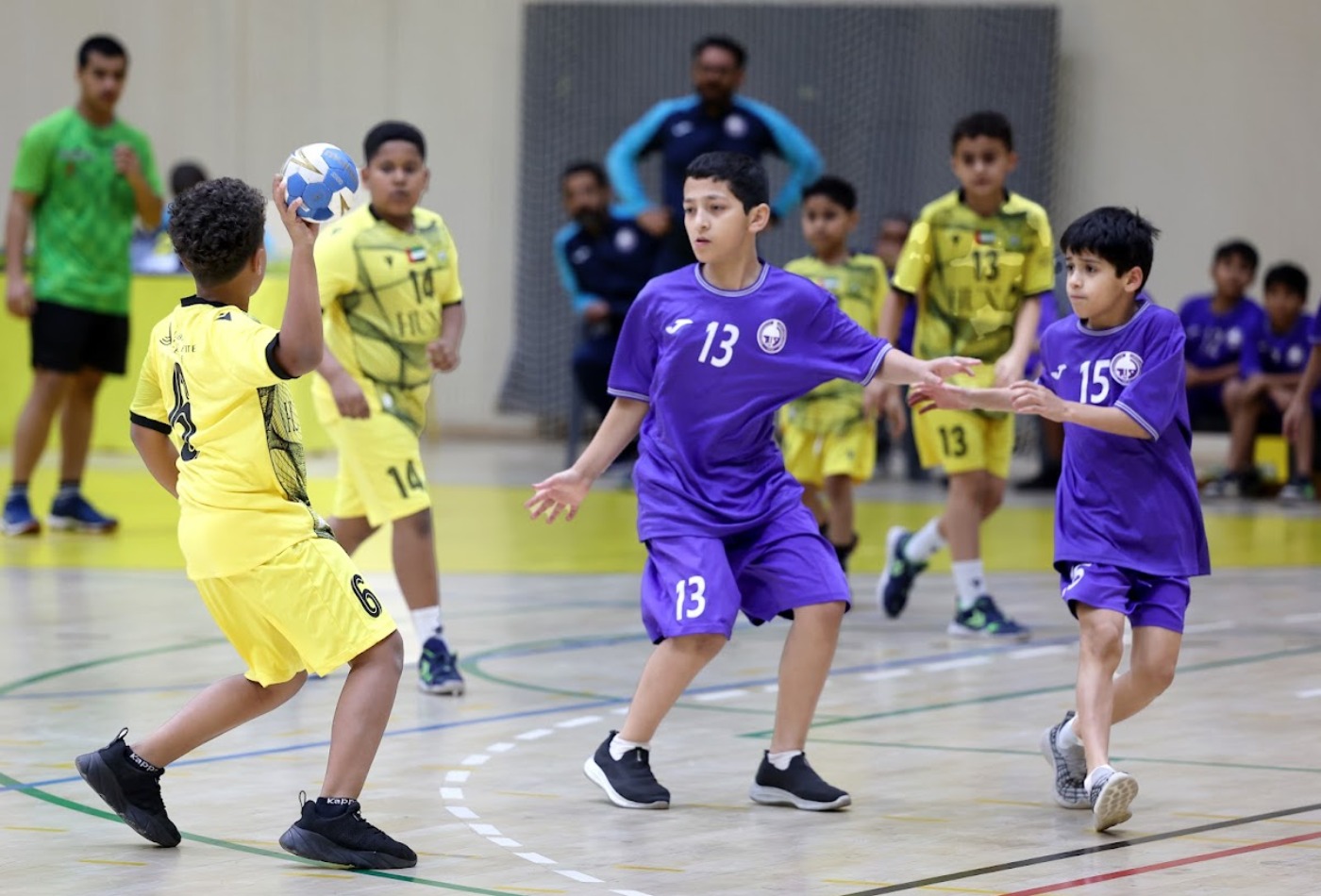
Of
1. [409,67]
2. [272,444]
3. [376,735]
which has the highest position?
[409,67]

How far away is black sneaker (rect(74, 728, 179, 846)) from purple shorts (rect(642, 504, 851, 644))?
51.0 inches

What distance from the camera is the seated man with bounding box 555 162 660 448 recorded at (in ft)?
48.0

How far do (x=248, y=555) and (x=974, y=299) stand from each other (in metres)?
4.39

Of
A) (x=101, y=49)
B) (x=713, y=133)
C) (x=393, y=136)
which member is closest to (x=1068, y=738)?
(x=393, y=136)

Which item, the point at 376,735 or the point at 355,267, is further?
the point at 355,267

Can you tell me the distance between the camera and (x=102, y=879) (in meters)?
4.34

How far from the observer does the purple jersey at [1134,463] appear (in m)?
5.19

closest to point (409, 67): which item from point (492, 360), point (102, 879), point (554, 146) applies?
point (554, 146)

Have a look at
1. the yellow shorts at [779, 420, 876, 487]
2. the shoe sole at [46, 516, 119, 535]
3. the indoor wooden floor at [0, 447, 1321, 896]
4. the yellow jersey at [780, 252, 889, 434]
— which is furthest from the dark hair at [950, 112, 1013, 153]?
the shoe sole at [46, 516, 119, 535]

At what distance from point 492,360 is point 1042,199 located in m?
5.12

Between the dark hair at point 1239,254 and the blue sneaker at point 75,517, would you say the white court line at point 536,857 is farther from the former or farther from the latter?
the dark hair at point 1239,254

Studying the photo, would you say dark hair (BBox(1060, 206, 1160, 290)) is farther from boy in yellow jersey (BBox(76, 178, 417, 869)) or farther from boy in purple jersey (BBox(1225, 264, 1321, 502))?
boy in purple jersey (BBox(1225, 264, 1321, 502))

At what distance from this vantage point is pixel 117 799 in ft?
15.1

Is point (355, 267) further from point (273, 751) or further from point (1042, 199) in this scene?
point (1042, 199)
